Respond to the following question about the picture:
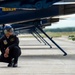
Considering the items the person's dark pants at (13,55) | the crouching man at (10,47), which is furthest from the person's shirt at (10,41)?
the person's dark pants at (13,55)

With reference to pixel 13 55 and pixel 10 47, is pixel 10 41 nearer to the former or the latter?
pixel 10 47

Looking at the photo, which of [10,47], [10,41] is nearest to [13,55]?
[10,47]

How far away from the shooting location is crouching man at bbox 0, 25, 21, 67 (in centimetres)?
1530

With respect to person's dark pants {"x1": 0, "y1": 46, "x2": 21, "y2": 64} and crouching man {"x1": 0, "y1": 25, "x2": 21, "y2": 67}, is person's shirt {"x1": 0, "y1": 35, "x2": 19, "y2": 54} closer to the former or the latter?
crouching man {"x1": 0, "y1": 25, "x2": 21, "y2": 67}

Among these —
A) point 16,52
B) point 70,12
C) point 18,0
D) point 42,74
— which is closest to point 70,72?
point 42,74

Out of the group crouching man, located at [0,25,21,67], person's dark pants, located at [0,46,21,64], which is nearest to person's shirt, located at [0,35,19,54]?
crouching man, located at [0,25,21,67]

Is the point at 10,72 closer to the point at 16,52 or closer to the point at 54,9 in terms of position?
the point at 16,52

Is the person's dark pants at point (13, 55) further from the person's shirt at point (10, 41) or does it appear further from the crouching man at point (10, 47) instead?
the person's shirt at point (10, 41)

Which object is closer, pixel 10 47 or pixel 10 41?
pixel 10 47

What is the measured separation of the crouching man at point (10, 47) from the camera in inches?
602

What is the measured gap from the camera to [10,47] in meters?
15.3

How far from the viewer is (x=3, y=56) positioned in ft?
51.0

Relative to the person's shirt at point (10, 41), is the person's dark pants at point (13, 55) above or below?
below

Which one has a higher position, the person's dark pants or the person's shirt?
the person's shirt
